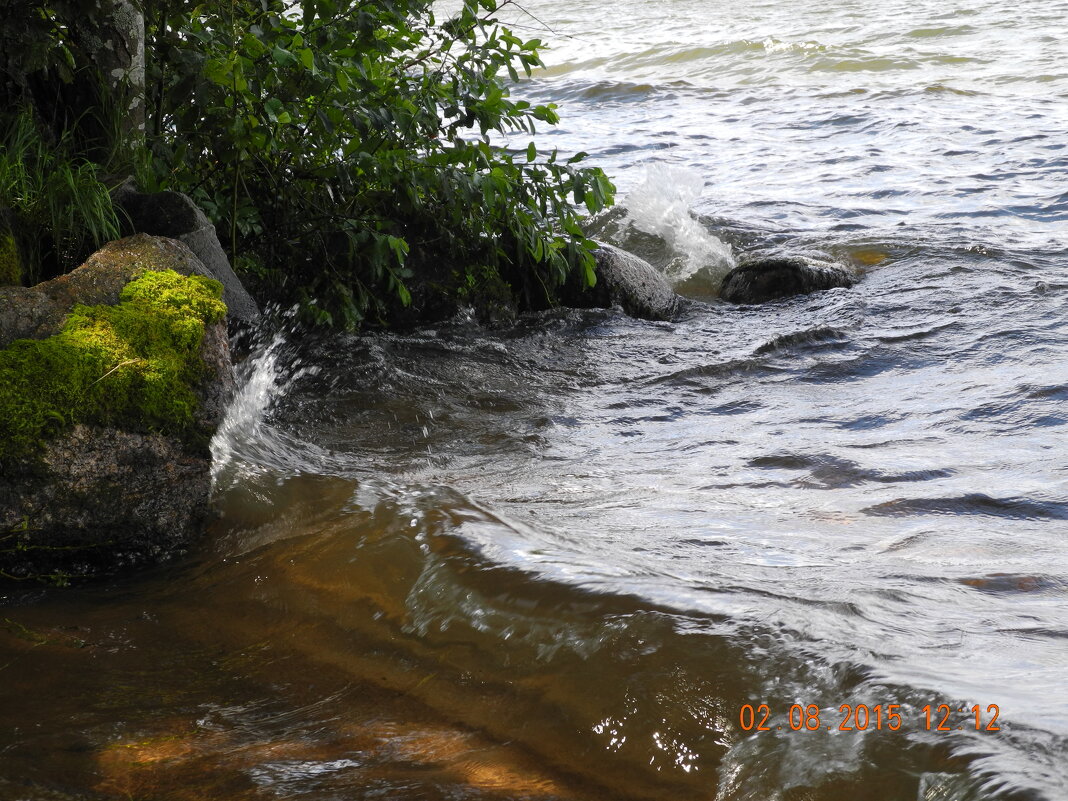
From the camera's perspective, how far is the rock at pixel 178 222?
4.47 metres

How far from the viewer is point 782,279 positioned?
745 centimetres

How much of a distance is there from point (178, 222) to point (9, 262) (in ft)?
2.51

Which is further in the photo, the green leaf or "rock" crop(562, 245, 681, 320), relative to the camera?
"rock" crop(562, 245, 681, 320)

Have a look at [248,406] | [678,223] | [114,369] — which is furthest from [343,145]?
[678,223]

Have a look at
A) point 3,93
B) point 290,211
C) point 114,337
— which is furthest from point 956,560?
point 3,93

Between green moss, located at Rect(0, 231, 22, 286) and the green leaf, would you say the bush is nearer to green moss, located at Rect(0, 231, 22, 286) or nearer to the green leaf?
the green leaf

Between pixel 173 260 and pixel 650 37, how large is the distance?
18.4 m

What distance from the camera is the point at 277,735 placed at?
94.0 inches

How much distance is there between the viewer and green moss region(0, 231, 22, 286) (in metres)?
3.97

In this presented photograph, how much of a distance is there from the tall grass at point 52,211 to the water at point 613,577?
986mm

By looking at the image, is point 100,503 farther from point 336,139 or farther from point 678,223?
point 678,223
